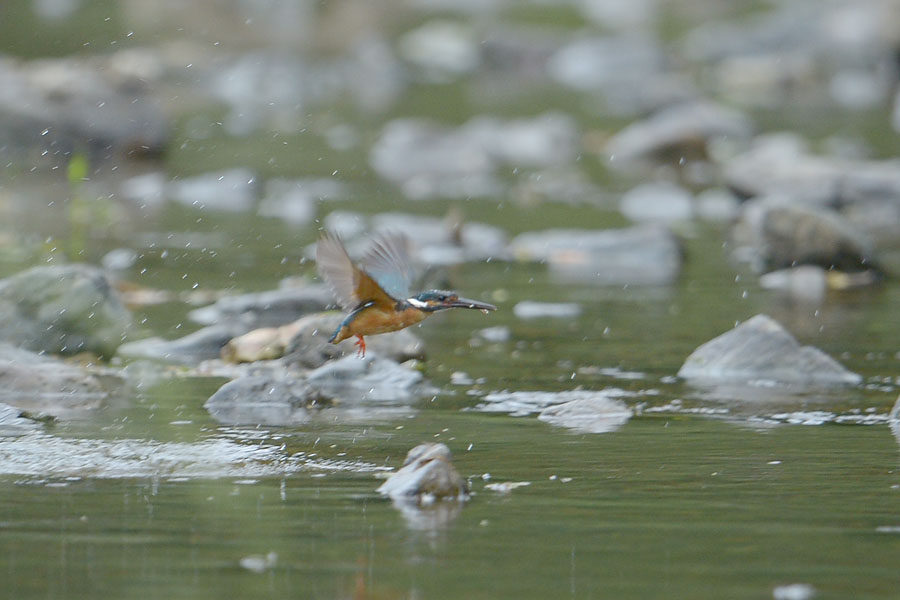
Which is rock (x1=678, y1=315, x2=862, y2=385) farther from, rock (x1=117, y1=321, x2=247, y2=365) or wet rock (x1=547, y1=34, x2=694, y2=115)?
wet rock (x1=547, y1=34, x2=694, y2=115)

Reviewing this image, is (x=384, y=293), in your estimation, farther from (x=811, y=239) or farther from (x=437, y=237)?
(x=437, y=237)

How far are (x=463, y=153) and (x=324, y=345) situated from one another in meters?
11.1

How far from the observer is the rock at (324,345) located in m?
7.81

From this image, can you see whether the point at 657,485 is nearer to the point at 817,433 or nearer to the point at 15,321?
the point at 817,433

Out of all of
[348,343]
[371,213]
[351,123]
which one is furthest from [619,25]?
[348,343]

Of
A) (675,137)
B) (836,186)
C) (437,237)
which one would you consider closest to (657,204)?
(836,186)

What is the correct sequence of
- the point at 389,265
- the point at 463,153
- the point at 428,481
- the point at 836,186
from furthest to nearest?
the point at 463,153
the point at 836,186
the point at 389,265
the point at 428,481

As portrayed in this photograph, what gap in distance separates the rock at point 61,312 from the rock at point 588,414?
253cm

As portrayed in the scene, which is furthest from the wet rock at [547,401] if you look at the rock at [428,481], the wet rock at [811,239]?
the wet rock at [811,239]

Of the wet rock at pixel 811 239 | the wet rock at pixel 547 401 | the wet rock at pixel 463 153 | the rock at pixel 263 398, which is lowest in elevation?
the wet rock at pixel 547 401

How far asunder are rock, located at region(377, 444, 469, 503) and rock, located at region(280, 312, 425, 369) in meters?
2.66

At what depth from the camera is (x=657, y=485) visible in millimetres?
5164

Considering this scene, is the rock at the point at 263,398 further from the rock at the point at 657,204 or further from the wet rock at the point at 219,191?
the wet rock at the point at 219,191

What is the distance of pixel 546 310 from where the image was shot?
9.77m
